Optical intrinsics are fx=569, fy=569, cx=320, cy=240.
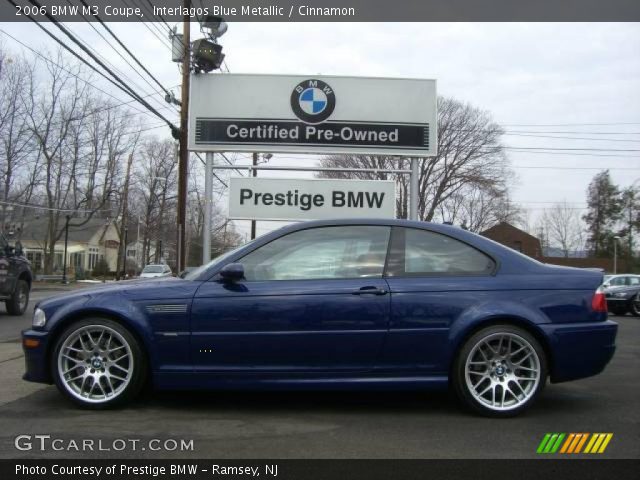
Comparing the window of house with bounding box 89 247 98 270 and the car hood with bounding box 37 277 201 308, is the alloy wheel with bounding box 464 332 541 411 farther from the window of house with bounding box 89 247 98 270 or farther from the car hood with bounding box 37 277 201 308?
the window of house with bounding box 89 247 98 270

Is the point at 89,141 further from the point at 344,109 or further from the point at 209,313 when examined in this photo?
the point at 209,313

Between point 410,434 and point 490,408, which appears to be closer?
point 410,434

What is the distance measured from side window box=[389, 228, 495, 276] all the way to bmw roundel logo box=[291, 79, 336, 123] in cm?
527

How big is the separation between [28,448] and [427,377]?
2.74 metres

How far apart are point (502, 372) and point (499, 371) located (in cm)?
3

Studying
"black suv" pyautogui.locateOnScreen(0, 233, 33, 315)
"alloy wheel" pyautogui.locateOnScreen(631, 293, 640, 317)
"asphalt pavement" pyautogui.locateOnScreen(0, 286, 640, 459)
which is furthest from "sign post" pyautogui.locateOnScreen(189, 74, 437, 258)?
"alloy wheel" pyautogui.locateOnScreen(631, 293, 640, 317)

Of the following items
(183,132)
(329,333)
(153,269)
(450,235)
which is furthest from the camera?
(153,269)

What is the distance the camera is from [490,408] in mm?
4285

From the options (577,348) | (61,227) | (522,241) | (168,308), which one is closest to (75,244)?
(61,227)

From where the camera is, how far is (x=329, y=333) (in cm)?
423

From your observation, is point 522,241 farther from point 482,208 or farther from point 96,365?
point 96,365

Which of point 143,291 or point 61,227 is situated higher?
point 61,227

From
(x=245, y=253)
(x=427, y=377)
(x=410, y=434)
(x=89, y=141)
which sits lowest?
(x=410, y=434)

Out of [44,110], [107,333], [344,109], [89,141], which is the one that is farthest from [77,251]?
[107,333]
